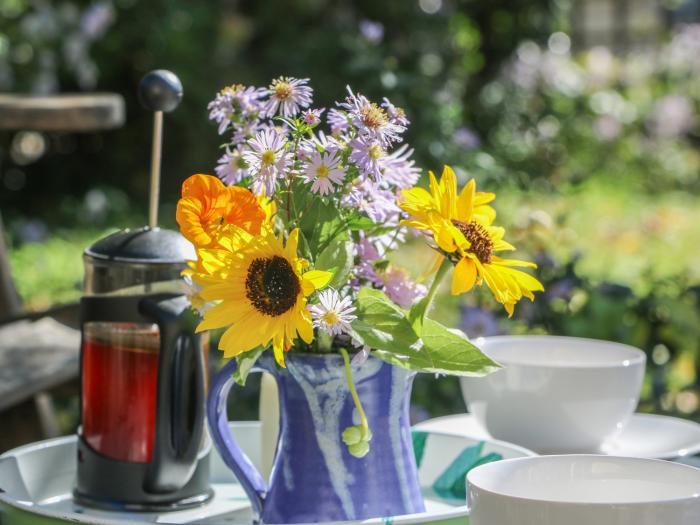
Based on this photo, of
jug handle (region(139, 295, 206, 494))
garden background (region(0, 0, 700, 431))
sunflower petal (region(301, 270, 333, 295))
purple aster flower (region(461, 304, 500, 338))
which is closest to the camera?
sunflower petal (region(301, 270, 333, 295))

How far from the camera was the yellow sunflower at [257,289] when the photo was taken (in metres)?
0.85

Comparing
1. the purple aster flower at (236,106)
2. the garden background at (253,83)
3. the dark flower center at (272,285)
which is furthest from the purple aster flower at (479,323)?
the garden background at (253,83)

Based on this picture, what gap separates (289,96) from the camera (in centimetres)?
95

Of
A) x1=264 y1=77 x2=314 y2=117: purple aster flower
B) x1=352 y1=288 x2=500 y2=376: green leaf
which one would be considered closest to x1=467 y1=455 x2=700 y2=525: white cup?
x1=352 y1=288 x2=500 y2=376: green leaf

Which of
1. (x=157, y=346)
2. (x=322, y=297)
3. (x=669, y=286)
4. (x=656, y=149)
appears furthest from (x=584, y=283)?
(x=656, y=149)

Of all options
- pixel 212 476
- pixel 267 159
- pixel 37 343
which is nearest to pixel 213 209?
pixel 267 159

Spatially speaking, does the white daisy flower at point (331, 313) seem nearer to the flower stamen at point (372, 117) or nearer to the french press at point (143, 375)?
the flower stamen at point (372, 117)

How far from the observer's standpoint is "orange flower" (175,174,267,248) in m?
0.90

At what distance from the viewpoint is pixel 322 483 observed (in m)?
0.94

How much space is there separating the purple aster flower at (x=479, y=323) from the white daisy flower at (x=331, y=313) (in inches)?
53.7

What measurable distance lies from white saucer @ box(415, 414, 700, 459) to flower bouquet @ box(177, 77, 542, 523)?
1.03 ft

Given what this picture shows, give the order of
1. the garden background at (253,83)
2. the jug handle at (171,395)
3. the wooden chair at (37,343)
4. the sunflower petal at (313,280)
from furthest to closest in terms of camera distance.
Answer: the garden background at (253,83)
the wooden chair at (37,343)
the jug handle at (171,395)
the sunflower petal at (313,280)

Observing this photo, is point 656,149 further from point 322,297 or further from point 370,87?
point 322,297

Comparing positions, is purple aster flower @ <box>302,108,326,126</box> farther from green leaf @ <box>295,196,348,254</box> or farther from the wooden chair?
the wooden chair
